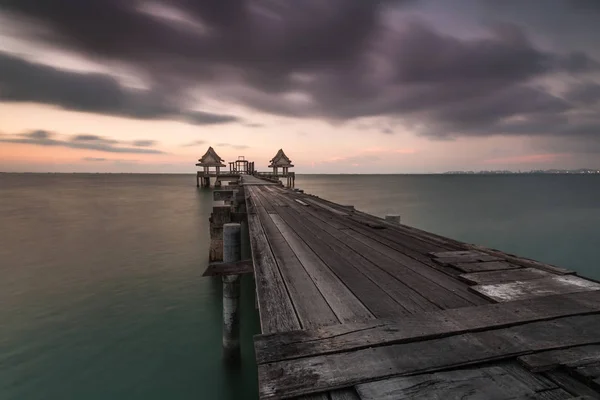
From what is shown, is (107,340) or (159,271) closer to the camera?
(107,340)

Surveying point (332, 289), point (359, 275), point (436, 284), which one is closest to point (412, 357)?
point (332, 289)

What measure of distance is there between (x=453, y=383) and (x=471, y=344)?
489 millimetres

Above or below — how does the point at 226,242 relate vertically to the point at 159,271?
above

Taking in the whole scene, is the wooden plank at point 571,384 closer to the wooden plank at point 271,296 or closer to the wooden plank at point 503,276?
the wooden plank at point 503,276

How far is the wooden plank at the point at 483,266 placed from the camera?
3947 millimetres

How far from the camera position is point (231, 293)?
17.3 ft

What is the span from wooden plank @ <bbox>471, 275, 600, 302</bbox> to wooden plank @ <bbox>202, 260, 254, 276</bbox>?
10.2ft

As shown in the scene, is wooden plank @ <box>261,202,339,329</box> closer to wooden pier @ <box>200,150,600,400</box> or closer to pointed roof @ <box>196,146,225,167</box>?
wooden pier @ <box>200,150,600,400</box>

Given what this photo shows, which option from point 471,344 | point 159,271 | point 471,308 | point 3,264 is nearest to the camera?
point 471,344

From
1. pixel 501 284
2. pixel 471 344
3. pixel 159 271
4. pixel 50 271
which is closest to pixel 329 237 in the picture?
pixel 501 284

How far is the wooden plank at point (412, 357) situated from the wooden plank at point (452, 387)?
6 cm

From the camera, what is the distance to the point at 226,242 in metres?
5.23

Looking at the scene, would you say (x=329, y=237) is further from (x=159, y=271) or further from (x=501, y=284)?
(x=159, y=271)

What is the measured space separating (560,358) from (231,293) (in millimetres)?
4409
